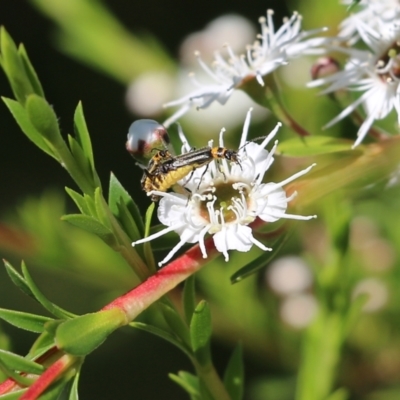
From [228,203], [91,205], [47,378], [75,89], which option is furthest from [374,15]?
[75,89]

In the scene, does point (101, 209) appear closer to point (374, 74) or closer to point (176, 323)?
point (176, 323)

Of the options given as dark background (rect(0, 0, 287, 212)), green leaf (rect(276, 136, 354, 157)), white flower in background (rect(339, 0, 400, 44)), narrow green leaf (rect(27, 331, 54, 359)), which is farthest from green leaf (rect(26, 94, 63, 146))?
dark background (rect(0, 0, 287, 212))

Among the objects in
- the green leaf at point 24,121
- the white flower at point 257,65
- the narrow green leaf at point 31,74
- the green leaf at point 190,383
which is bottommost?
the green leaf at point 190,383

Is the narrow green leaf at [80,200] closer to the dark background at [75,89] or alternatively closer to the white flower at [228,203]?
the white flower at [228,203]

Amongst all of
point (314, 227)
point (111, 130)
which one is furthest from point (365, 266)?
point (111, 130)

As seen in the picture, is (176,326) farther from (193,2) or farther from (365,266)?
(193,2)

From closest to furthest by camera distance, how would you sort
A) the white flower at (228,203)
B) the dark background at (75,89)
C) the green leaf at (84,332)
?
the green leaf at (84,332) → the white flower at (228,203) → the dark background at (75,89)

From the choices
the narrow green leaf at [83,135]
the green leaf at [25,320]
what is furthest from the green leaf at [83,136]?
the green leaf at [25,320]
